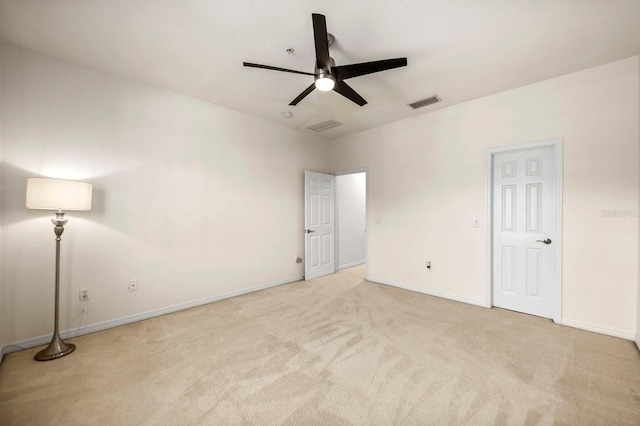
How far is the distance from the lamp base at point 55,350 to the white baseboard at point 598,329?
16.8 feet

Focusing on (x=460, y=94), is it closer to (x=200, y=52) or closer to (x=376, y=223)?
(x=376, y=223)

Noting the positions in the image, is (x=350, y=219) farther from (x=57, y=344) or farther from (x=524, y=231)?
(x=57, y=344)

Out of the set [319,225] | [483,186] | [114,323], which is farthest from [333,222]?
[114,323]

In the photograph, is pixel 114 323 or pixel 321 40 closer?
pixel 321 40

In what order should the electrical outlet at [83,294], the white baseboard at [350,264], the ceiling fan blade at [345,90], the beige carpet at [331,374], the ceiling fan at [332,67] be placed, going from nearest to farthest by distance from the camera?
1. the beige carpet at [331,374]
2. the ceiling fan at [332,67]
3. the ceiling fan blade at [345,90]
4. the electrical outlet at [83,294]
5. the white baseboard at [350,264]

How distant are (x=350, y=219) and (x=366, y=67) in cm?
425

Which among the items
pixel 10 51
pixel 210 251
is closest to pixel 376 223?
pixel 210 251

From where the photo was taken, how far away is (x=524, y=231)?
3324 millimetres

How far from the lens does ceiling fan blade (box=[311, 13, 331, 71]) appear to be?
5.73 ft

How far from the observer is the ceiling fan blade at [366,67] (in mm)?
2150

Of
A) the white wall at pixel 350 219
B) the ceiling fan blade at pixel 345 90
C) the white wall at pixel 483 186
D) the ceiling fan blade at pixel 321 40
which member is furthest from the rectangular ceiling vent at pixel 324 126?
the ceiling fan blade at pixel 321 40

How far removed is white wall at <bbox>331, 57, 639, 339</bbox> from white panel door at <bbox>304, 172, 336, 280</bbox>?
87 centimetres

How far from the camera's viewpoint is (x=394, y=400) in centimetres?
179

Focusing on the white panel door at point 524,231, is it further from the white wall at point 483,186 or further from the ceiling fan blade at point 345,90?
the ceiling fan blade at point 345,90
